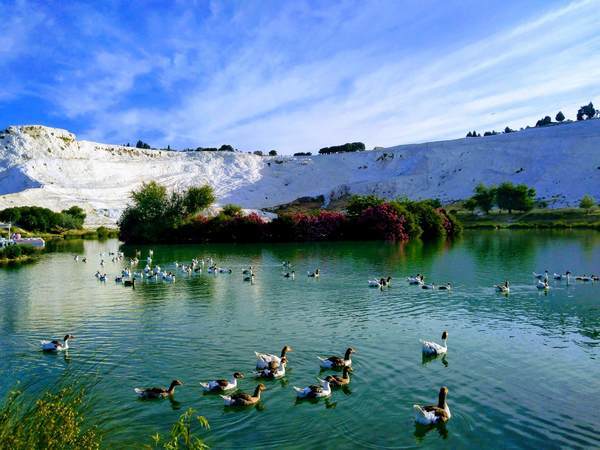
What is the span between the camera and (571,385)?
53.9 feet

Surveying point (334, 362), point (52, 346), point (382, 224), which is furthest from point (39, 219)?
point (334, 362)

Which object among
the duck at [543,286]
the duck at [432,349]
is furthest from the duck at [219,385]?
the duck at [543,286]

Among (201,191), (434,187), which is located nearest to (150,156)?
(434,187)

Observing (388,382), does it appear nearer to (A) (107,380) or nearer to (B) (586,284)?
(A) (107,380)

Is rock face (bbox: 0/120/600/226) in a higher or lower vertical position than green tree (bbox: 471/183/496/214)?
higher

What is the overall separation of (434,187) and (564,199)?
34.3 metres

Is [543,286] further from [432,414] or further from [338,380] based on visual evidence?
[432,414]

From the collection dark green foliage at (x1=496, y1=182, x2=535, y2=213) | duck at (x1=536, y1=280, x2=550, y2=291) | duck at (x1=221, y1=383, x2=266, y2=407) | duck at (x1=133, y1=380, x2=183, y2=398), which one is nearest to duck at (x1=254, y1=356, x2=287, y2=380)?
duck at (x1=221, y1=383, x2=266, y2=407)

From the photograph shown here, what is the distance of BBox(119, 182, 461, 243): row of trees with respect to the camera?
3063 inches

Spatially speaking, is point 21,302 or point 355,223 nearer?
point 21,302

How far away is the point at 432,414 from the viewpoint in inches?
541

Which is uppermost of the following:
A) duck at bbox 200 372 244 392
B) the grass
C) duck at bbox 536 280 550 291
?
the grass

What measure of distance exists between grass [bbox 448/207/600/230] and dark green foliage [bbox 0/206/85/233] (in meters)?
78.6

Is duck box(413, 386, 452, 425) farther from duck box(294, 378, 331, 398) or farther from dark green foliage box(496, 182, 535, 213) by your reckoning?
dark green foliage box(496, 182, 535, 213)
